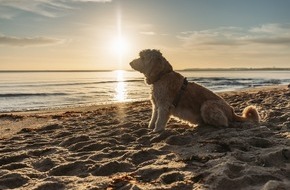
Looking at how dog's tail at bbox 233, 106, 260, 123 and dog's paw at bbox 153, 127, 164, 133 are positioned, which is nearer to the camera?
dog's paw at bbox 153, 127, 164, 133

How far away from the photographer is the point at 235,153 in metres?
4.84

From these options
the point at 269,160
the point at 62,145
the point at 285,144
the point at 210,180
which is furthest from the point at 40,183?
the point at 285,144

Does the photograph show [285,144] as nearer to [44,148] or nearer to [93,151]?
[93,151]

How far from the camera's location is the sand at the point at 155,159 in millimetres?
3943

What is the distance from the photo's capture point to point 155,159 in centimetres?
502

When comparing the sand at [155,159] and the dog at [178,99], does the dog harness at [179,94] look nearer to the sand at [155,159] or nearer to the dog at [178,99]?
the dog at [178,99]

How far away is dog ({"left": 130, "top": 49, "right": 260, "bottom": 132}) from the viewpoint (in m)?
7.34

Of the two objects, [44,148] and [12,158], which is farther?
[44,148]

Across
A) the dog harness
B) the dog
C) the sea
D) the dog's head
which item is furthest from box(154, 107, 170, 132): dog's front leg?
the sea

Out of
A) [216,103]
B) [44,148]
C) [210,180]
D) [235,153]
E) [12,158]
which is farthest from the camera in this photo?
[216,103]

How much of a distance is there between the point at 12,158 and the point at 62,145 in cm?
118

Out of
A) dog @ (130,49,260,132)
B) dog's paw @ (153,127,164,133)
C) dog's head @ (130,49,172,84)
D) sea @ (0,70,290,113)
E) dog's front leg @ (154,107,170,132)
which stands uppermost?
dog's head @ (130,49,172,84)

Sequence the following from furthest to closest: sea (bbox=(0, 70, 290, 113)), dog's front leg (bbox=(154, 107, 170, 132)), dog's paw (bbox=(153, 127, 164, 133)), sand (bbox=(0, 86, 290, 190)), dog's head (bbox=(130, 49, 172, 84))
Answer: sea (bbox=(0, 70, 290, 113)) → dog's head (bbox=(130, 49, 172, 84)) → dog's front leg (bbox=(154, 107, 170, 132)) → dog's paw (bbox=(153, 127, 164, 133)) → sand (bbox=(0, 86, 290, 190))

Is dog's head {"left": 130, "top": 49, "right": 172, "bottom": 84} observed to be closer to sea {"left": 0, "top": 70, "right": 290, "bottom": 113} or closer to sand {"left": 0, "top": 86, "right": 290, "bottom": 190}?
sand {"left": 0, "top": 86, "right": 290, "bottom": 190}
